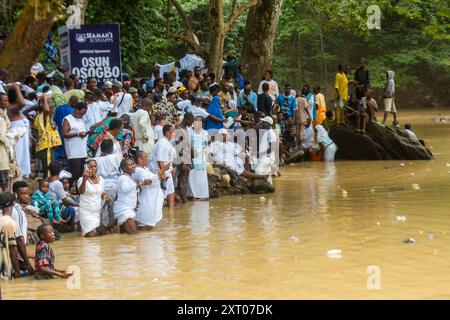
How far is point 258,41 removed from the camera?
26766mm

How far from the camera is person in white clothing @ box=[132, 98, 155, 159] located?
51.5 feet

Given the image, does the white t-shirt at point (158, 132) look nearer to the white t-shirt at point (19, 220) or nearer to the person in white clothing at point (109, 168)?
the person in white clothing at point (109, 168)

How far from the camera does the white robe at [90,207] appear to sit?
1316 cm

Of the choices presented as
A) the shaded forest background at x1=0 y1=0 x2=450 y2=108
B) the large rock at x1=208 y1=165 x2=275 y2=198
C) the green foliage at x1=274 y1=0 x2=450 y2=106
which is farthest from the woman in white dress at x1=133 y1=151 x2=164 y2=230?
the green foliage at x1=274 y1=0 x2=450 y2=106

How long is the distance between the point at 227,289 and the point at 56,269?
6.66ft

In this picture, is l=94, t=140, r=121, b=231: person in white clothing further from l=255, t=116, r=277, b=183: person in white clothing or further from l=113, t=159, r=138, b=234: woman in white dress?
l=255, t=116, r=277, b=183: person in white clothing

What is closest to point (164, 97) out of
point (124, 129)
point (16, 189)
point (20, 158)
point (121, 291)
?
point (124, 129)

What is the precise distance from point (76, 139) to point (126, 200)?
179 centimetres

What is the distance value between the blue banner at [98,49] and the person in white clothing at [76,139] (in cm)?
213

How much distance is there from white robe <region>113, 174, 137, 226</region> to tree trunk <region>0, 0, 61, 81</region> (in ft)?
8.18

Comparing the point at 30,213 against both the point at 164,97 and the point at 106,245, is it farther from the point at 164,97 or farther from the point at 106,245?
the point at 164,97
